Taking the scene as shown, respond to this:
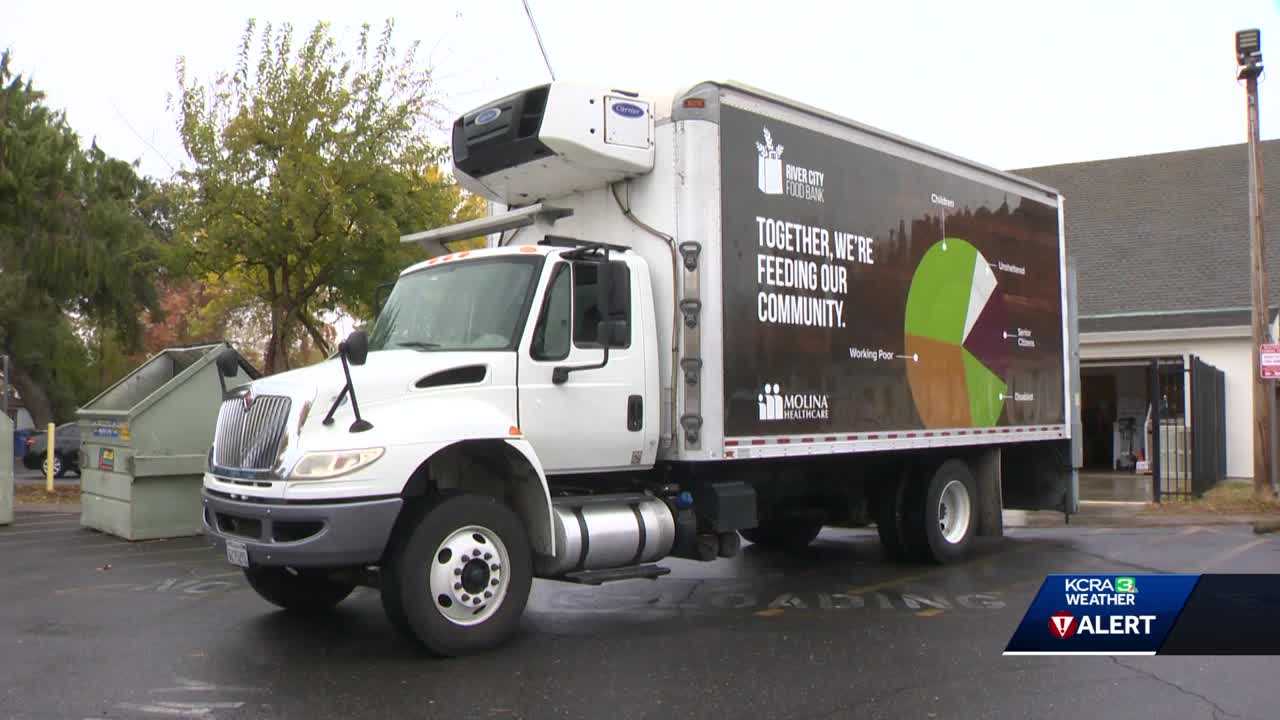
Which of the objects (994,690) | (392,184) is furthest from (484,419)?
(392,184)

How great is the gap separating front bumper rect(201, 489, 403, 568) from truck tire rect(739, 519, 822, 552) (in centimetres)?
607

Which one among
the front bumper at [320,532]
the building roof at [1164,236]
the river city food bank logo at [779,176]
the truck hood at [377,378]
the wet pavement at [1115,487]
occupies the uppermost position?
the building roof at [1164,236]

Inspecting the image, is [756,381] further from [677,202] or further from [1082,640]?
[1082,640]

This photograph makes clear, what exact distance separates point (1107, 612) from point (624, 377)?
11.3 ft

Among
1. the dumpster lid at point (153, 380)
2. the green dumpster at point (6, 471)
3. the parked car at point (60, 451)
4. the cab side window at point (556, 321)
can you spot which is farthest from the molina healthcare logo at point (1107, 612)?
the parked car at point (60, 451)

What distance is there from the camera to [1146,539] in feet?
42.9

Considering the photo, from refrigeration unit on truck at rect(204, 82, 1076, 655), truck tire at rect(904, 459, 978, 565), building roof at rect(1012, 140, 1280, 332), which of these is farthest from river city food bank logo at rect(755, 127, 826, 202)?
building roof at rect(1012, 140, 1280, 332)

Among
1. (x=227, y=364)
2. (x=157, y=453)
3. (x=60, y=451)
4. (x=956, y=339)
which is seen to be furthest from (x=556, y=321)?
(x=60, y=451)

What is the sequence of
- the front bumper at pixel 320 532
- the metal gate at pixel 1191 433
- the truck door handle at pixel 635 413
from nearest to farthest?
the front bumper at pixel 320 532 → the truck door handle at pixel 635 413 → the metal gate at pixel 1191 433

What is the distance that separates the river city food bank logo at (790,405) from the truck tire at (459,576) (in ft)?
7.47

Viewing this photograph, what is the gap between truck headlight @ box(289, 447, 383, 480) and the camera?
6641 millimetres

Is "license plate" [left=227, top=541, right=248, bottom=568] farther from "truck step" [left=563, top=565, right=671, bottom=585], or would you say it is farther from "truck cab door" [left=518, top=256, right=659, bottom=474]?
"truck step" [left=563, top=565, right=671, bottom=585]

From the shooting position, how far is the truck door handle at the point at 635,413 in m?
8.06

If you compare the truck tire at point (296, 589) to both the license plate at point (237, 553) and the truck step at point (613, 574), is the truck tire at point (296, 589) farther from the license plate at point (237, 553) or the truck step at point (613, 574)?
the truck step at point (613, 574)
